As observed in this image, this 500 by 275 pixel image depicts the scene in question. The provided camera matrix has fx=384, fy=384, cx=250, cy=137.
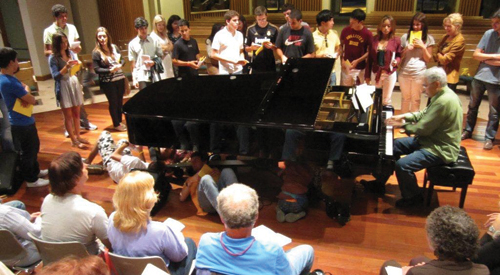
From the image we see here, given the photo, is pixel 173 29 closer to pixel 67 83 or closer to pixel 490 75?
pixel 67 83

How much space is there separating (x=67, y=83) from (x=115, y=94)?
29.4 inches

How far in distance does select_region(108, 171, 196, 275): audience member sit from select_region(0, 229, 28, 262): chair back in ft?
2.17

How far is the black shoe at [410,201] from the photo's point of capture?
368 centimetres

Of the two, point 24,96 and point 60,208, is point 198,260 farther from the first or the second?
point 24,96

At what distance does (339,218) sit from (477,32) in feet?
23.8

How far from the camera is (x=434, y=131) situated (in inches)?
138

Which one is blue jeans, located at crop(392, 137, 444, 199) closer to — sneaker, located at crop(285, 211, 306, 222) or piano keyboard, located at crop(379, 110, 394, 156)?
piano keyboard, located at crop(379, 110, 394, 156)

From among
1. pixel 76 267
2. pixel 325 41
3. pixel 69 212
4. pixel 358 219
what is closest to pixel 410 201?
pixel 358 219

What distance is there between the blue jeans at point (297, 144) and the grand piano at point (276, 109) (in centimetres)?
5

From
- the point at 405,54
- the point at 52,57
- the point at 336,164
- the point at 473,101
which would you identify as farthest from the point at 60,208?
the point at 473,101

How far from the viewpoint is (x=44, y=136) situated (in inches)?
232

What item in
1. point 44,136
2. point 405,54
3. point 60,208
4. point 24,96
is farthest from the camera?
point 44,136

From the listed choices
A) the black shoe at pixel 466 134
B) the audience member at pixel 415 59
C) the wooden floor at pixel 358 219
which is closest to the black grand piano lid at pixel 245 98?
the wooden floor at pixel 358 219

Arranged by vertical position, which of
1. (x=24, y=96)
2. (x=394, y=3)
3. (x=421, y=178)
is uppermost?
(x=394, y=3)
